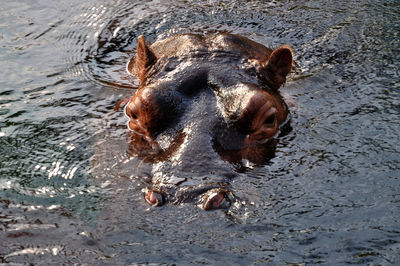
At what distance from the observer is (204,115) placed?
209 inches

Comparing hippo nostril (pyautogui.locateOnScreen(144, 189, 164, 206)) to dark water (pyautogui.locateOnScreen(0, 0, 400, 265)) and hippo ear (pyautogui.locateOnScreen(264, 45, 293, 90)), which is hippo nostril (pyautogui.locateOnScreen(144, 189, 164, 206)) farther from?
hippo ear (pyautogui.locateOnScreen(264, 45, 293, 90))

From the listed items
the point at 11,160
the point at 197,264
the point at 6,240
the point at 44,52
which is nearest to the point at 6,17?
the point at 44,52

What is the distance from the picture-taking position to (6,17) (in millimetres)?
9016

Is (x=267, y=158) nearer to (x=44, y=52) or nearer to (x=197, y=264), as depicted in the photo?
(x=197, y=264)

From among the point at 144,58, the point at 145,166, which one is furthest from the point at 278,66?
the point at 145,166

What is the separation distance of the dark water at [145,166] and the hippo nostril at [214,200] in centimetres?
5

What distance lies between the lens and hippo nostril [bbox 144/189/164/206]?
14.4 feet

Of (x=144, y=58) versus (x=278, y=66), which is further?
(x=144, y=58)

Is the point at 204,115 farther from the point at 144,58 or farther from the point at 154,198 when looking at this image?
the point at 144,58

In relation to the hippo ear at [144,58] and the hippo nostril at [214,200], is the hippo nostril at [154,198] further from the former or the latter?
the hippo ear at [144,58]

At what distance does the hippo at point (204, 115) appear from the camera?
4.59 m

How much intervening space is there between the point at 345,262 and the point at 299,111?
2.64 metres

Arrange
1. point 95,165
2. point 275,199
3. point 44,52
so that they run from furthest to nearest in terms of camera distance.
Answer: point 44,52 < point 95,165 < point 275,199

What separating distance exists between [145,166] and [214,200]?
0.87 m
